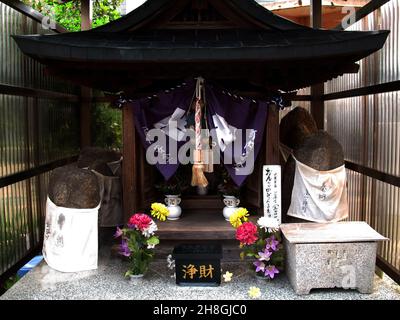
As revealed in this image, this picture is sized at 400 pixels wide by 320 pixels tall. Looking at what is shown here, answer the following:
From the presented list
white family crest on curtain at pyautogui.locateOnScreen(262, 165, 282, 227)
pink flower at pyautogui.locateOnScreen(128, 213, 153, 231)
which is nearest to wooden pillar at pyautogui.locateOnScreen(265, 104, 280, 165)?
white family crest on curtain at pyautogui.locateOnScreen(262, 165, 282, 227)

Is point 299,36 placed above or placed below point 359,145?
above

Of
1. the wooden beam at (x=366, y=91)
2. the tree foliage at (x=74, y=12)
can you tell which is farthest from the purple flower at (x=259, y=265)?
the tree foliage at (x=74, y=12)

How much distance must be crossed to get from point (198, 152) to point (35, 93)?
115 inches

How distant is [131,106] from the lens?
6.59 meters

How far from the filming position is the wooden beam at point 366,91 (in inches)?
235

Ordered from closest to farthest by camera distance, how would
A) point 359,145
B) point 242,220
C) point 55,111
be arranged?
1. point 242,220
2. point 359,145
3. point 55,111

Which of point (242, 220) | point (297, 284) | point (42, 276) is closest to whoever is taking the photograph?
point (297, 284)

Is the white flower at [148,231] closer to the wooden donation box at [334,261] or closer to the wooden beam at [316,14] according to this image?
the wooden donation box at [334,261]

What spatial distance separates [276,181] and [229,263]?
4.39 feet

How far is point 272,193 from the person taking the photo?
20.9ft

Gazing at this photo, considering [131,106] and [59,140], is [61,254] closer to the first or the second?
[131,106]

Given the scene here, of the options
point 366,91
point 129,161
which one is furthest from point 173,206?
point 366,91

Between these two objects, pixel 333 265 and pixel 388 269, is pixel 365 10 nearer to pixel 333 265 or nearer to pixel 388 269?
pixel 388 269

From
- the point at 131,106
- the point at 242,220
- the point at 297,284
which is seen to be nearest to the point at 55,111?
the point at 131,106
